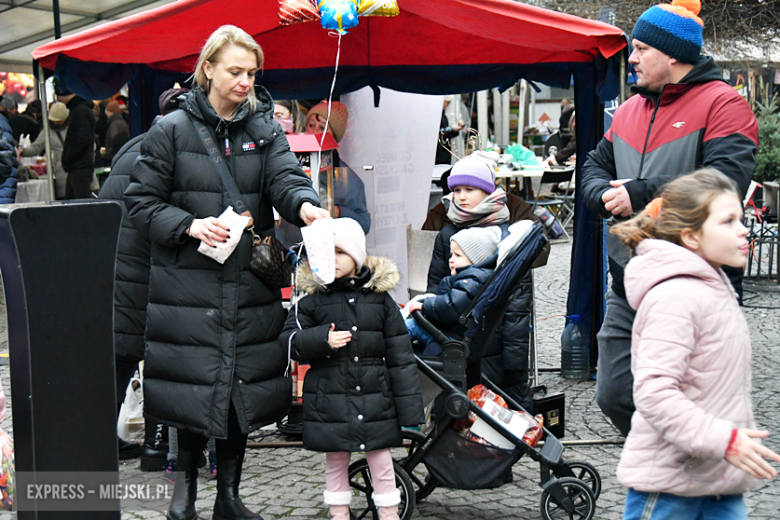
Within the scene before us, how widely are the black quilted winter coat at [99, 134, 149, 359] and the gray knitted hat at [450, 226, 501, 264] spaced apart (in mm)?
1504

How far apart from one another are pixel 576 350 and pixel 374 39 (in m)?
2.72

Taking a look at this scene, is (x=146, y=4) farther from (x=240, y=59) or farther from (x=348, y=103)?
(x=240, y=59)

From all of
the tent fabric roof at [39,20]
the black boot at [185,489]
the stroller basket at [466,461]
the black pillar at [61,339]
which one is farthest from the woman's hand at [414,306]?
the tent fabric roof at [39,20]

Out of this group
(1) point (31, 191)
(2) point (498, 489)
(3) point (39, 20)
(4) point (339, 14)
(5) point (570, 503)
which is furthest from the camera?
(3) point (39, 20)

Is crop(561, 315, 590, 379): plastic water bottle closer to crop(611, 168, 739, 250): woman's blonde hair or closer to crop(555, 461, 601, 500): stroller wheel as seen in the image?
crop(555, 461, 601, 500): stroller wheel

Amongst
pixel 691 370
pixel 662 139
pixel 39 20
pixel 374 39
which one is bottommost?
pixel 691 370

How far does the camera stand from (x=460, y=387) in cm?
366

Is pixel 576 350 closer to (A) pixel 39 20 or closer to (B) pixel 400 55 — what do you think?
(B) pixel 400 55

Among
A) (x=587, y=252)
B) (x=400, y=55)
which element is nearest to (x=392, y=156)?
(x=400, y=55)

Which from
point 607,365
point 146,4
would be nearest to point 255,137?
point 607,365

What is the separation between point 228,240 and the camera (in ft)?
10.8

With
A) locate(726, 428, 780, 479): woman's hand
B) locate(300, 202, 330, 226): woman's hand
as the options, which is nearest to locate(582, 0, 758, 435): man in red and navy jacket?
locate(726, 428, 780, 479): woman's hand

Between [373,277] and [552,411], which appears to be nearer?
[373,277]

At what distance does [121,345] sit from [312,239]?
1466mm
